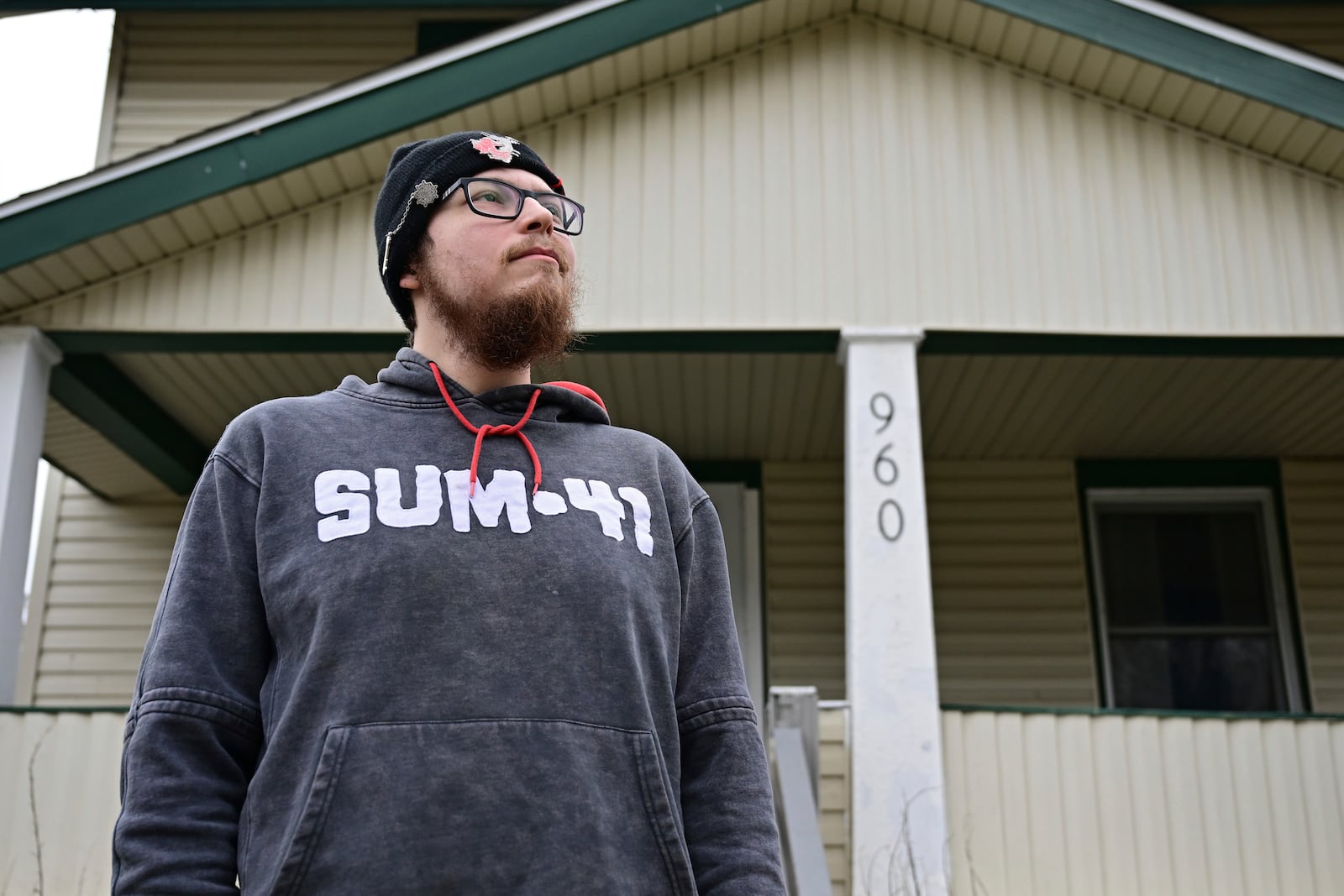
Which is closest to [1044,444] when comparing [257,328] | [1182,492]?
[1182,492]

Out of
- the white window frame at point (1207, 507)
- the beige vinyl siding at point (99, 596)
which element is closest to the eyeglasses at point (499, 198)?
the white window frame at point (1207, 507)

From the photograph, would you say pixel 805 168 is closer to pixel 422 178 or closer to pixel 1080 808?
pixel 1080 808

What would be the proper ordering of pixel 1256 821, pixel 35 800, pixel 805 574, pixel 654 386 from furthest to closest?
pixel 805 574, pixel 654 386, pixel 1256 821, pixel 35 800

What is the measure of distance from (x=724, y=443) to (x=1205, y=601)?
2969 mm

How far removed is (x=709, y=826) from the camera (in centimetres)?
161

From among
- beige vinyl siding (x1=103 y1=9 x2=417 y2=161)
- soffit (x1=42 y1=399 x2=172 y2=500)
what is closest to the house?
soffit (x1=42 y1=399 x2=172 y2=500)

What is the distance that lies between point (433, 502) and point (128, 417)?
5779 mm

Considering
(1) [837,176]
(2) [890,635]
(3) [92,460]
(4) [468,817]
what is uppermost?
(1) [837,176]

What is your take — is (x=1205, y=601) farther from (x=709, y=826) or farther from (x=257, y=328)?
(x=709, y=826)

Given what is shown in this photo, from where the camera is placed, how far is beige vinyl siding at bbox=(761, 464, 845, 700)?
7828 mm

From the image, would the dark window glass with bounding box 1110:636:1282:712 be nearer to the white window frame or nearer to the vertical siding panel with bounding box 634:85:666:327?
the white window frame

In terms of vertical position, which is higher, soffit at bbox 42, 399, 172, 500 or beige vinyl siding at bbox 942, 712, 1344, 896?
soffit at bbox 42, 399, 172, 500

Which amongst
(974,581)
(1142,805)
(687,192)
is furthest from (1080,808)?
(687,192)

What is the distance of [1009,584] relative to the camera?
8000 millimetres
